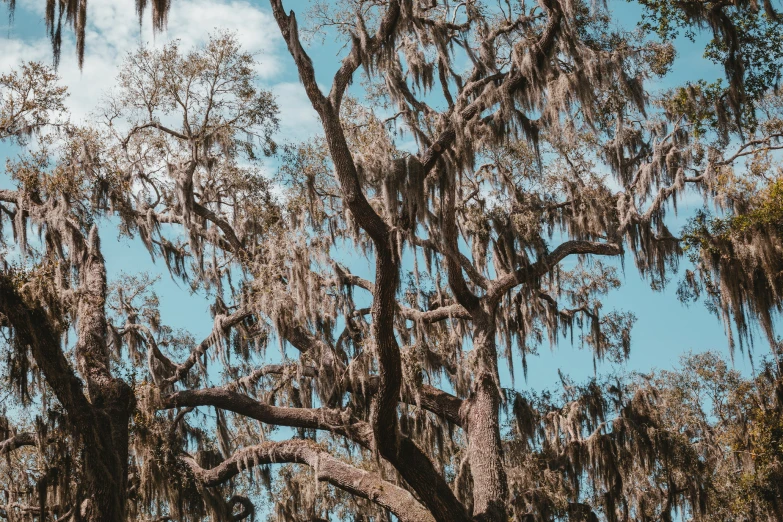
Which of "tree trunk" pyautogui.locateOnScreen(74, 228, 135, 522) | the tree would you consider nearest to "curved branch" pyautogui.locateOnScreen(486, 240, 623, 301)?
the tree

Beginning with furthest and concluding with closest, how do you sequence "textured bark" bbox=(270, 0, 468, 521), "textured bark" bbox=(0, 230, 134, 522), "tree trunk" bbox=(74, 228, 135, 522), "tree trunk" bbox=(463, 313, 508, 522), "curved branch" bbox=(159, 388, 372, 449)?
"curved branch" bbox=(159, 388, 372, 449) → "tree trunk" bbox=(463, 313, 508, 522) → "textured bark" bbox=(270, 0, 468, 521) → "tree trunk" bbox=(74, 228, 135, 522) → "textured bark" bbox=(0, 230, 134, 522)

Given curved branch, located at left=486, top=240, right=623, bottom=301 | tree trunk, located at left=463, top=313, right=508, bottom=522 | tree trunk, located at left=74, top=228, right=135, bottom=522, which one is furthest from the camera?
curved branch, located at left=486, top=240, right=623, bottom=301

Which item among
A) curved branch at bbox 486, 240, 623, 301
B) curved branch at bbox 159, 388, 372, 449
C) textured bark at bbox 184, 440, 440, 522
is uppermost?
curved branch at bbox 486, 240, 623, 301

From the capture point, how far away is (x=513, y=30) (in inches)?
495

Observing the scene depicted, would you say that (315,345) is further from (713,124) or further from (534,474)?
(713,124)

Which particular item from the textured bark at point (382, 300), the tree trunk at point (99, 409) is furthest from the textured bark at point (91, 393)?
the textured bark at point (382, 300)

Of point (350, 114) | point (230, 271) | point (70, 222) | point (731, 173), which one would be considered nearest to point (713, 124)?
point (731, 173)

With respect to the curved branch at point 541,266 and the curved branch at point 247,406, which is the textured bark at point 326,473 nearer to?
the curved branch at point 247,406

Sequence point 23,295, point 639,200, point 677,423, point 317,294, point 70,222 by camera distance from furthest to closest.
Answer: point 677,423, point 639,200, point 317,294, point 70,222, point 23,295

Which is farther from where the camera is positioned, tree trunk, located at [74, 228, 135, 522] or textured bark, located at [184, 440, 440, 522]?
textured bark, located at [184, 440, 440, 522]

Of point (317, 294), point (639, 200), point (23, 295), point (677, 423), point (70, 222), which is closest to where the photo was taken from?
point (23, 295)

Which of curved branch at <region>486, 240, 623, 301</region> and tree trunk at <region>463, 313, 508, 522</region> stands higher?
curved branch at <region>486, 240, 623, 301</region>

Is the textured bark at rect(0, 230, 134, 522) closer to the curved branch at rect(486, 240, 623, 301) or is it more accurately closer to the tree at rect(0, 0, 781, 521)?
the tree at rect(0, 0, 781, 521)

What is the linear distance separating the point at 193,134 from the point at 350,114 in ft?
8.29
